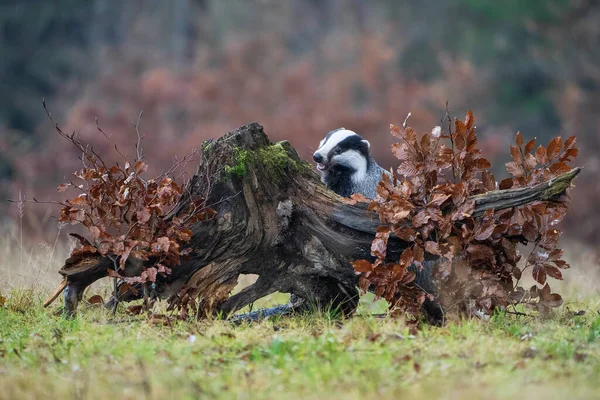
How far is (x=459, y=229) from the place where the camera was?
5941mm

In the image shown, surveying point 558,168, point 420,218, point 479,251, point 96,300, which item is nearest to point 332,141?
point 420,218

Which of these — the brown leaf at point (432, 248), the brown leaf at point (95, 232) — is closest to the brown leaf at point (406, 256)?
the brown leaf at point (432, 248)

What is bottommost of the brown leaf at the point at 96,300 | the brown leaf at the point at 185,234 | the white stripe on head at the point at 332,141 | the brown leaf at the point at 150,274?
the brown leaf at the point at 96,300

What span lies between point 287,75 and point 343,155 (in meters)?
11.2

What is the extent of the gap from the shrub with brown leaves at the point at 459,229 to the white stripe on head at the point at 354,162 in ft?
4.18

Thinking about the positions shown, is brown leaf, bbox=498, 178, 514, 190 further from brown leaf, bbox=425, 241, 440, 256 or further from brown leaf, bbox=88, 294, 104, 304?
brown leaf, bbox=88, 294, 104, 304

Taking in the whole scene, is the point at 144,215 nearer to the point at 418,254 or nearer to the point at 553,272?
the point at 418,254

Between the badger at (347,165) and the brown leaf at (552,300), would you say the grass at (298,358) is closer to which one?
the brown leaf at (552,300)

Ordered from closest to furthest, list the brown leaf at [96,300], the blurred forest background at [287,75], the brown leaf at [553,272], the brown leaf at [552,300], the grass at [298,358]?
the grass at [298,358], the brown leaf at [553,272], the brown leaf at [552,300], the brown leaf at [96,300], the blurred forest background at [287,75]

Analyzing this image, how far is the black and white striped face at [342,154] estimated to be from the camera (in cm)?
736

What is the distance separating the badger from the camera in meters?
7.35

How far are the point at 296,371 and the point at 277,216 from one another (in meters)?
1.82

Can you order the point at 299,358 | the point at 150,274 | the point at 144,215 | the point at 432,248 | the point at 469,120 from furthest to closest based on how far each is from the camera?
the point at 144,215, the point at 150,274, the point at 469,120, the point at 432,248, the point at 299,358

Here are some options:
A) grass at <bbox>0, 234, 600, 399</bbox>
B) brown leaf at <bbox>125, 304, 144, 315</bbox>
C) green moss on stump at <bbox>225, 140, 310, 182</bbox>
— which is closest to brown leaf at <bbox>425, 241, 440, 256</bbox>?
grass at <bbox>0, 234, 600, 399</bbox>
